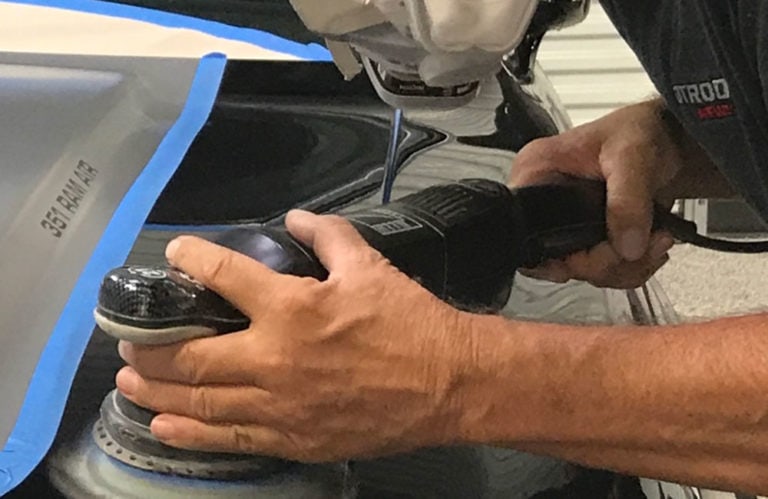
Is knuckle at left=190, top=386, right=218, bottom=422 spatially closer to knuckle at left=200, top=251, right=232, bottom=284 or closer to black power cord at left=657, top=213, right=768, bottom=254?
knuckle at left=200, top=251, right=232, bottom=284

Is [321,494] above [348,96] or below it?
below

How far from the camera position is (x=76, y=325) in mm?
671

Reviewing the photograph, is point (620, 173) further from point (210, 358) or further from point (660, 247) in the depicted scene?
point (210, 358)

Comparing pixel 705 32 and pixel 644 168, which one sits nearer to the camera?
pixel 705 32

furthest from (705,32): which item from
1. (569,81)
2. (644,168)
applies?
(569,81)

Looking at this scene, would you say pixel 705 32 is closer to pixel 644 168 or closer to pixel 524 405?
pixel 644 168

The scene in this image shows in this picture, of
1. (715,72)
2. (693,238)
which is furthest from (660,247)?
(715,72)

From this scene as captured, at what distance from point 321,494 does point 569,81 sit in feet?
5.39

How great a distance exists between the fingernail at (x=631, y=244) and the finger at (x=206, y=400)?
0.39 m

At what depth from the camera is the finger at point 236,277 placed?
563 millimetres

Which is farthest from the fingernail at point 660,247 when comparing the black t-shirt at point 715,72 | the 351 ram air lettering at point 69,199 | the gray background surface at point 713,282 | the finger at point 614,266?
the gray background surface at point 713,282

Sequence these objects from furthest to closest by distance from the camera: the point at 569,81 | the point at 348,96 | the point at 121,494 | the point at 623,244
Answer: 1. the point at 569,81
2. the point at 348,96
3. the point at 623,244
4. the point at 121,494

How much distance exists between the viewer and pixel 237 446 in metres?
0.57

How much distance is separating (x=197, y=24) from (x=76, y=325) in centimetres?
61
